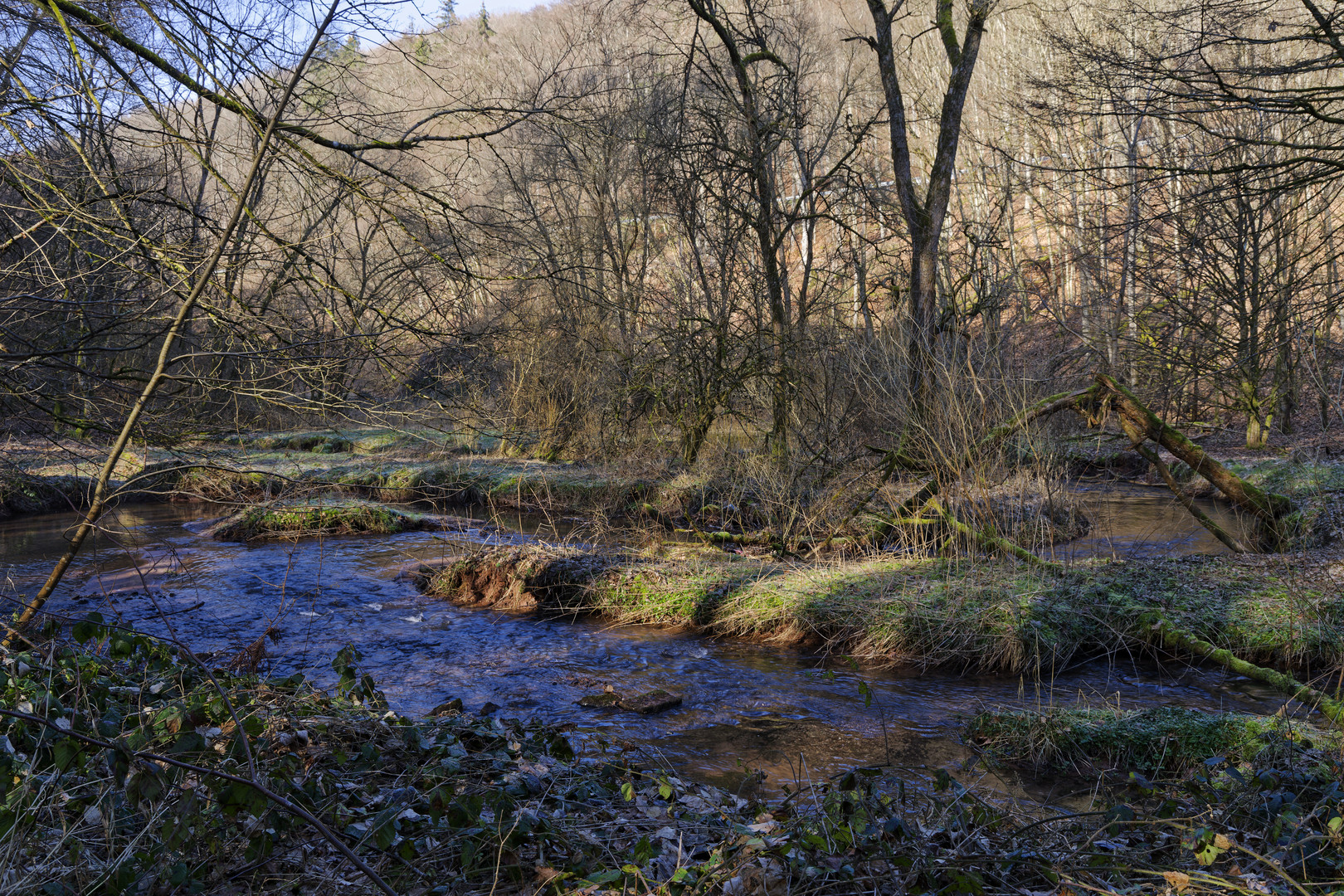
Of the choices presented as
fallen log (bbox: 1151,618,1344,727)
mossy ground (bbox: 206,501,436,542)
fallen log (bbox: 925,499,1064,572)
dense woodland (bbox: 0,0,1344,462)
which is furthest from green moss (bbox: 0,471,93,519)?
fallen log (bbox: 1151,618,1344,727)

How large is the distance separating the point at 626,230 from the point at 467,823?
16.7 m

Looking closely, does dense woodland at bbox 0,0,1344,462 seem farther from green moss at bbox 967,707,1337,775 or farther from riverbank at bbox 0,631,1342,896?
green moss at bbox 967,707,1337,775

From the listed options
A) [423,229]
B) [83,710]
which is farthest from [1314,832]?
[423,229]

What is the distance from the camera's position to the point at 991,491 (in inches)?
315

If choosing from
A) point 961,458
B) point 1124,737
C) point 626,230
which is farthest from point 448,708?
point 626,230

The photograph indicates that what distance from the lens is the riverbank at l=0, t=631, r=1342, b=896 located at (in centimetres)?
257

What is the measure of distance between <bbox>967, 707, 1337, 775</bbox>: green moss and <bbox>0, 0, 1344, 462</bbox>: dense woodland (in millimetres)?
1948

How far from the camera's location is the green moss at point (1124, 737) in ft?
15.0

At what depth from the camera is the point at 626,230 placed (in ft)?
61.0

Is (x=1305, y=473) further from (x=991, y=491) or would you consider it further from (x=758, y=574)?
(x=758, y=574)

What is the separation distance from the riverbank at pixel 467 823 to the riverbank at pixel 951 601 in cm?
258

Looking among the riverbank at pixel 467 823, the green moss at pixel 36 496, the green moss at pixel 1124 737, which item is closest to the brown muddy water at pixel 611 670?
the green moss at pixel 1124 737

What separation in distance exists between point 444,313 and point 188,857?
2.78m

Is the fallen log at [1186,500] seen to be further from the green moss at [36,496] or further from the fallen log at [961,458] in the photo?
the green moss at [36,496]
